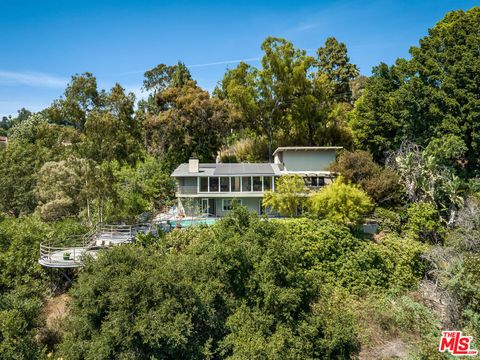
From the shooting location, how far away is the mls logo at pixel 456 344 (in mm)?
14078

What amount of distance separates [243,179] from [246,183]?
0.43 metres

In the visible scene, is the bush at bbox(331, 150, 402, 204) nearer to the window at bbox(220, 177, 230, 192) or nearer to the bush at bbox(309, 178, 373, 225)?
the bush at bbox(309, 178, 373, 225)

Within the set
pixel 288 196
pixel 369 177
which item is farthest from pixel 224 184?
pixel 369 177

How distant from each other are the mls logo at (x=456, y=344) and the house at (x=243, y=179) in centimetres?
1420

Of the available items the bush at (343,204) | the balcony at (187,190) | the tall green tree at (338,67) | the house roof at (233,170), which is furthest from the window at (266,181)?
the tall green tree at (338,67)

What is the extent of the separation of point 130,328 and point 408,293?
16.3 m

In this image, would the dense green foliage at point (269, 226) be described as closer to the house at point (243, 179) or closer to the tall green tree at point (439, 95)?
the tall green tree at point (439, 95)

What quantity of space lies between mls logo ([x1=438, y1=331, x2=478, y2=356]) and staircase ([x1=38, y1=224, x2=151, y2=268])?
17611mm

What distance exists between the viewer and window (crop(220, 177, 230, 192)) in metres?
28.5

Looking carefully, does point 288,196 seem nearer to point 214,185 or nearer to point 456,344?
point 214,185

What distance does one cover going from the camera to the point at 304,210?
2583 cm

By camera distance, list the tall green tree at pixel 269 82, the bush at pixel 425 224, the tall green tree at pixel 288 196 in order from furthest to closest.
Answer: the tall green tree at pixel 269 82 → the tall green tree at pixel 288 196 → the bush at pixel 425 224

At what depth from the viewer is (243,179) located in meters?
28.5

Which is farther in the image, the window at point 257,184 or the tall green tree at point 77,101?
the tall green tree at point 77,101
